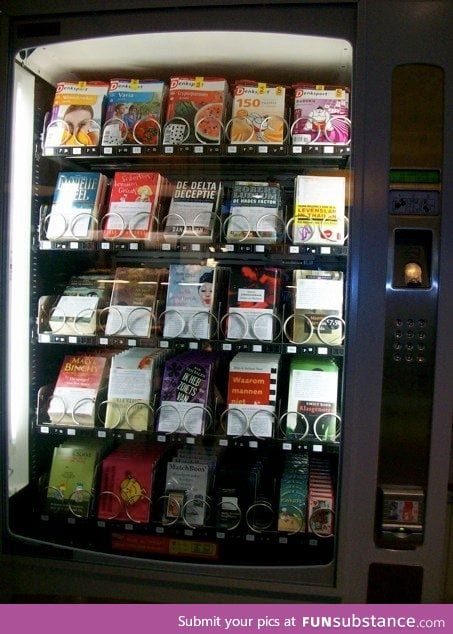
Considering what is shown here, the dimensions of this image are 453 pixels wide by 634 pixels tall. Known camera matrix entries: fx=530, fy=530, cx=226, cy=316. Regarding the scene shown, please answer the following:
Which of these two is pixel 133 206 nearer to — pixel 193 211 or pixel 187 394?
pixel 193 211

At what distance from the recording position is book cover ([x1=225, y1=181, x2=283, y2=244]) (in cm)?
189

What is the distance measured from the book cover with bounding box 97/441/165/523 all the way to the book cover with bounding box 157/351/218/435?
8.7 inches

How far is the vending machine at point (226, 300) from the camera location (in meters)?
1.58

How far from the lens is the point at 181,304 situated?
1.95m

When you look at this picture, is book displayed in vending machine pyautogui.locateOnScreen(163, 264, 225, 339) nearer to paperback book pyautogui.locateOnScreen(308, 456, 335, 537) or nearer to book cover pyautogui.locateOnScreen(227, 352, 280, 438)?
book cover pyautogui.locateOnScreen(227, 352, 280, 438)

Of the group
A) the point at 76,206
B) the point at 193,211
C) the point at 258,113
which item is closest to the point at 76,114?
the point at 76,206

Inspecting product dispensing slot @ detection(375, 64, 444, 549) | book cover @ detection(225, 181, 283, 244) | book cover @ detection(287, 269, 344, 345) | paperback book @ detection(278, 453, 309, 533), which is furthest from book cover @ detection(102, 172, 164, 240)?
paperback book @ detection(278, 453, 309, 533)

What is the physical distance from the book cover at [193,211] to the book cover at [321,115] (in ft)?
1.20

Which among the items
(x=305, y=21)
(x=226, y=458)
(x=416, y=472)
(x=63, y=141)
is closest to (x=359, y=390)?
(x=416, y=472)

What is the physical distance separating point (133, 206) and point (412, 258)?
1015mm

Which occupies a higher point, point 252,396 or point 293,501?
point 252,396

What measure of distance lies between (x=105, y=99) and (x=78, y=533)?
165 centimetres

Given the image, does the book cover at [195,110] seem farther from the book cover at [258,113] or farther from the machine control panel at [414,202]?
the machine control panel at [414,202]

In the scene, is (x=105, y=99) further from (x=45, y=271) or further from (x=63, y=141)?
(x=45, y=271)
